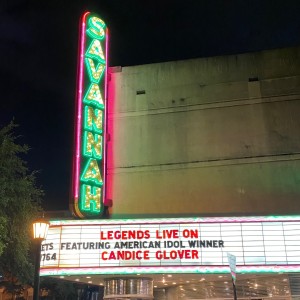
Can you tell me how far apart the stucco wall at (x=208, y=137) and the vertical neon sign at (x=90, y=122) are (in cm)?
139

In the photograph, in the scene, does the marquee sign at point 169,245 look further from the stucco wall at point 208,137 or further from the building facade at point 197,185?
the stucco wall at point 208,137

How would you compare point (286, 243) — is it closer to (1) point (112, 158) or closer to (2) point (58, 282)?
(1) point (112, 158)

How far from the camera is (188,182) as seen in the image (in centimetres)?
1780

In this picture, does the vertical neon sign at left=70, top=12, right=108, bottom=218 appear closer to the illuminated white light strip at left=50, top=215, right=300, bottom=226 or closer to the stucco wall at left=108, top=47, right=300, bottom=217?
the illuminated white light strip at left=50, top=215, right=300, bottom=226

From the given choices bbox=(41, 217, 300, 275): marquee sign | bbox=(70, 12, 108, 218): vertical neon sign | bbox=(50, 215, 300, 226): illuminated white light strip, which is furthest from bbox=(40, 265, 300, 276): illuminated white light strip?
bbox=(70, 12, 108, 218): vertical neon sign

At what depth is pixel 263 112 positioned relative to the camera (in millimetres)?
17984

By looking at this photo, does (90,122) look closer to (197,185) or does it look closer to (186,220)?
(197,185)

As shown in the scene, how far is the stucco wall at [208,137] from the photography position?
680 inches

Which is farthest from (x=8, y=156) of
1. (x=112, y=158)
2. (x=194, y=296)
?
(x=194, y=296)

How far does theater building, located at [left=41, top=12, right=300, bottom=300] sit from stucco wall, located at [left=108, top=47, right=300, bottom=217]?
0.04 metres

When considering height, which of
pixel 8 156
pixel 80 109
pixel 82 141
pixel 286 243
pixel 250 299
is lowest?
pixel 250 299

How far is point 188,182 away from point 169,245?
369cm

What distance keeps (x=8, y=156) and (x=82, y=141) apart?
274 cm

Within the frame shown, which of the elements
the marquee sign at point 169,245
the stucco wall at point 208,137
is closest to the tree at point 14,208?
the marquee sign at point 169,245
